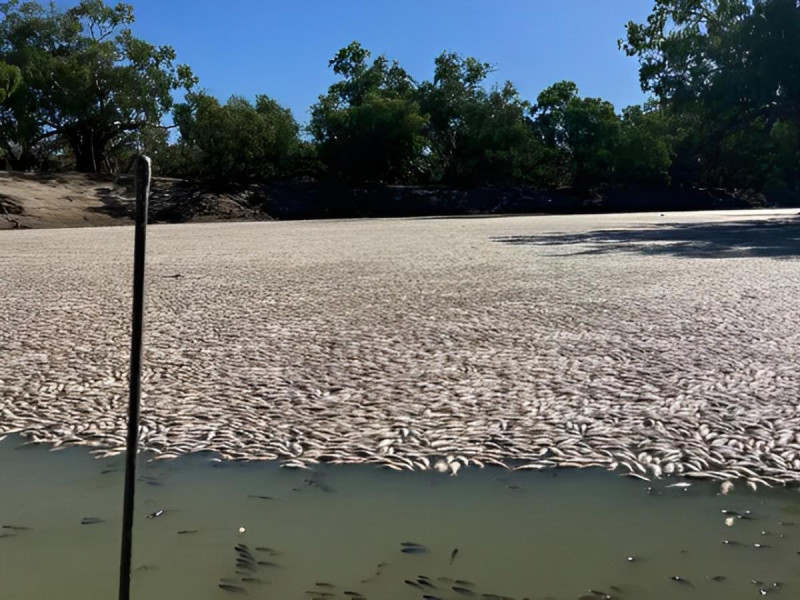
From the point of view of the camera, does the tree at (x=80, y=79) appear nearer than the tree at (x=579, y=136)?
Yes

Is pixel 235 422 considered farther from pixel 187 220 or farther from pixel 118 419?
pixel 187 220

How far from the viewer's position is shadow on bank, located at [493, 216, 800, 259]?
14359 millimetres

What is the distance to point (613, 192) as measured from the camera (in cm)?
5456

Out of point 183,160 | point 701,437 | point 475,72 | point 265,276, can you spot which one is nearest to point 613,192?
point 475,72

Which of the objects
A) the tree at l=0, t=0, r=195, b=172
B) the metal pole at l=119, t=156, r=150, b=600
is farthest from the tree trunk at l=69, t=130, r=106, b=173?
the metal pole at l=119, t=156, r=150, b=600

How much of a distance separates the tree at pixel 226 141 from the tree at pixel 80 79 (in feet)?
5.46

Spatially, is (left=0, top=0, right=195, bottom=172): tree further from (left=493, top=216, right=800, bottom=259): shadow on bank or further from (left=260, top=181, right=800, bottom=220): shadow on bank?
(left=493, top=216, right=800, bottom=259): shadow on bank

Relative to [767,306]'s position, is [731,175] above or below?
above

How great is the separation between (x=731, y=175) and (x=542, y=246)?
51071 millimetres

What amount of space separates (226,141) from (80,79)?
25.2ft

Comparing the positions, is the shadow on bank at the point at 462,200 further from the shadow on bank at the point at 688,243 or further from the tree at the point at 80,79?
the shadow on bank at the point at 688,243

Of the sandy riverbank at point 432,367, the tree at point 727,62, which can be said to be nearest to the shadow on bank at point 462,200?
the tree at point 727,62

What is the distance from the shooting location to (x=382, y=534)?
2920mm

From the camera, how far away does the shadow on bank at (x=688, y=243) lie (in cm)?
A: 1436
